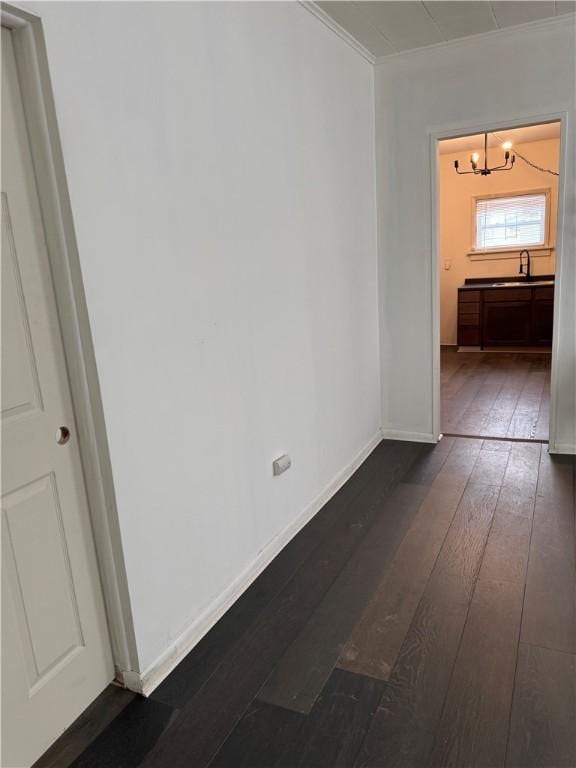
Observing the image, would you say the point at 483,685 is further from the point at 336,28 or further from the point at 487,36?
the point at 487,36

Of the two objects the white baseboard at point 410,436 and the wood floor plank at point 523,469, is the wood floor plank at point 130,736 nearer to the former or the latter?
the wood floor plank at point 523,469

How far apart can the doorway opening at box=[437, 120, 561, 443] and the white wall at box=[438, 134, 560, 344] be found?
0.01m

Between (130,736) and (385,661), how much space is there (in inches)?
33.2

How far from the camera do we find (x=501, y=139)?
651 centimetres

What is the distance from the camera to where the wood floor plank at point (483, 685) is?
1488mm

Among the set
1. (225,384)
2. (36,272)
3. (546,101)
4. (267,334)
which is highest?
(546,101)

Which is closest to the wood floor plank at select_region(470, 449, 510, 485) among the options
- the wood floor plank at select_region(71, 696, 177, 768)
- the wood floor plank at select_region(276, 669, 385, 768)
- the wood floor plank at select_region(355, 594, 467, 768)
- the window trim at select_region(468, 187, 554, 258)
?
the wood floor plank at select_region(355, 594, 467, 768)

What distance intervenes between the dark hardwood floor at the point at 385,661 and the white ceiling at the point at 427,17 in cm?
268

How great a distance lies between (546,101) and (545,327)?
13.0ft

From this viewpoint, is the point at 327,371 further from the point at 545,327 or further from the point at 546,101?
the point at 545,327

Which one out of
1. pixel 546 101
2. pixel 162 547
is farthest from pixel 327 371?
pixel 546 101

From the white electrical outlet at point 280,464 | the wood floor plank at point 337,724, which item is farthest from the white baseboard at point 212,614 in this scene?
the wood floor plank at point 337,724

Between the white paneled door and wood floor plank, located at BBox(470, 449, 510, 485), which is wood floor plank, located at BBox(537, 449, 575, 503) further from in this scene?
the white paneled door

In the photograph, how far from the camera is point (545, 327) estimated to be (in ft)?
22.1
